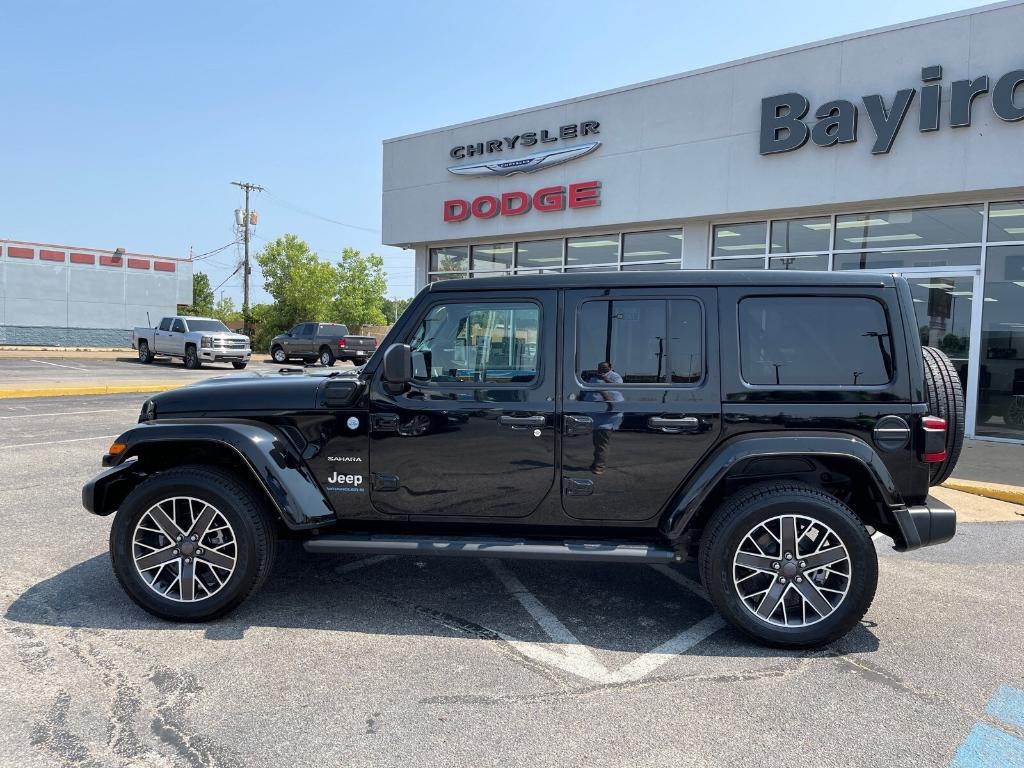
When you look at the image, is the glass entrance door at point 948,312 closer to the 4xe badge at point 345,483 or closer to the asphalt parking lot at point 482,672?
the asphalt parking lot at point 482,672

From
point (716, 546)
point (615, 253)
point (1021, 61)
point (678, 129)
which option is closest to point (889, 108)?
point (1021, 61)

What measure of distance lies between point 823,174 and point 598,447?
31.1 feet

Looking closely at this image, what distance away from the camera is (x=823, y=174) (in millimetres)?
11180

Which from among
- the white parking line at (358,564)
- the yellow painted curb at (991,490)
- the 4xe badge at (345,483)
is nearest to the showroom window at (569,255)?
the yellow painted curb at (991,490)

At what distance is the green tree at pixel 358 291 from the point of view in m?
49.2

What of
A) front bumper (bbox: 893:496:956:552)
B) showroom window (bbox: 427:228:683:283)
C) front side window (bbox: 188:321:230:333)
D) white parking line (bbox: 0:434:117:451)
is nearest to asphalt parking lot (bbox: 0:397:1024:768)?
front bumper (bbox: 893:496:956:552)

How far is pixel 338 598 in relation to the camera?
13.6 feet

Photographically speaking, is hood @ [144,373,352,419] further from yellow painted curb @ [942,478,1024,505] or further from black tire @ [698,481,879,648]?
yellow painted curb @ [942,478,1024,505]

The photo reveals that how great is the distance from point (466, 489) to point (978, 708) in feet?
8.43

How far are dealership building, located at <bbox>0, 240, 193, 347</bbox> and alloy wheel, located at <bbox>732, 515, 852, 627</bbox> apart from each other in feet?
135

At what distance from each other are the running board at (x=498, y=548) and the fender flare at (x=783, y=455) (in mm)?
194

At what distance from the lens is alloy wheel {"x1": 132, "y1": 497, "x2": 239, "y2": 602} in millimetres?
3752

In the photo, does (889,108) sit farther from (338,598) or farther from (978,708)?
(338,598)

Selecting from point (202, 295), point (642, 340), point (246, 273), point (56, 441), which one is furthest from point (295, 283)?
point (642, 340)
